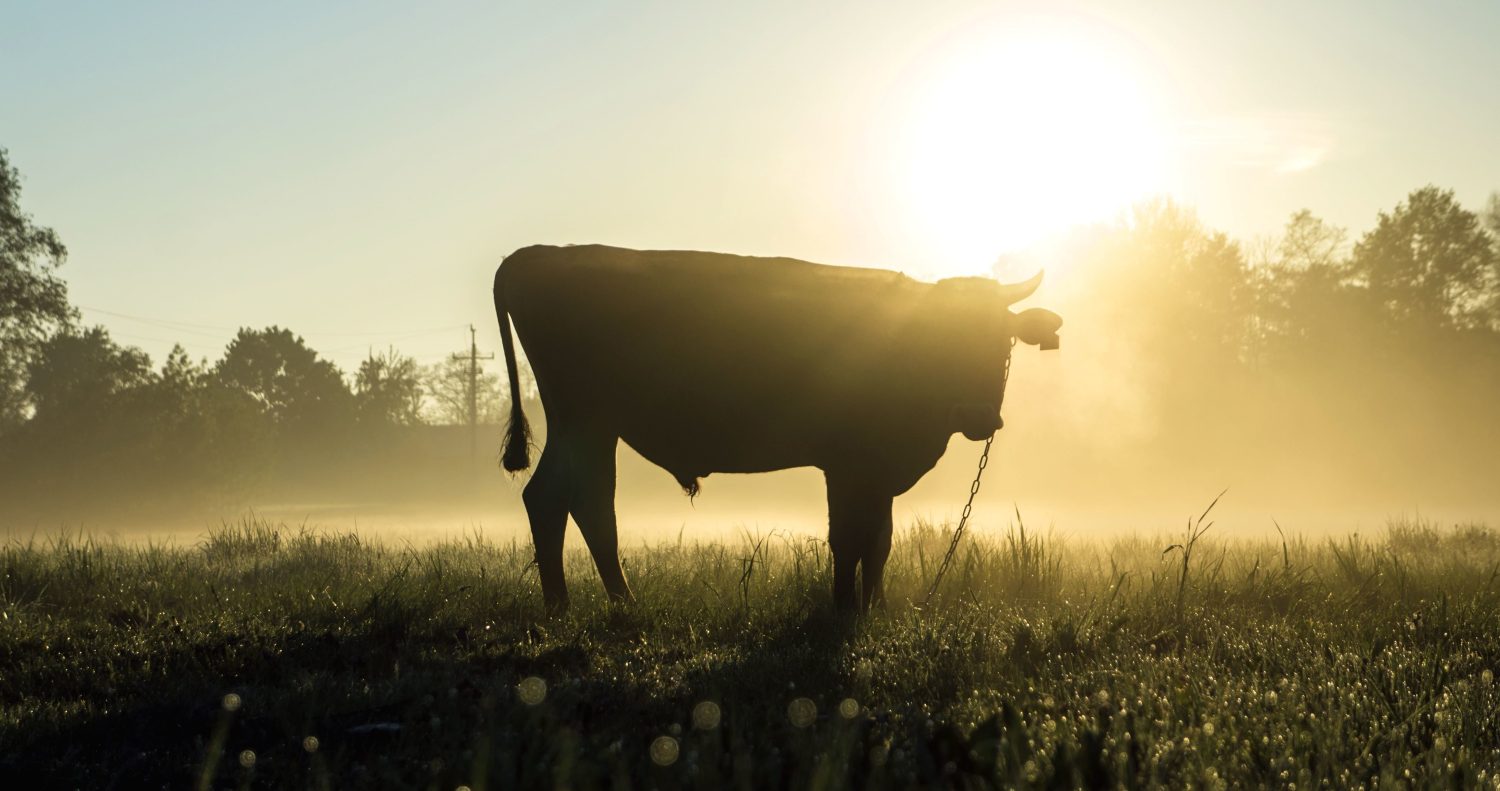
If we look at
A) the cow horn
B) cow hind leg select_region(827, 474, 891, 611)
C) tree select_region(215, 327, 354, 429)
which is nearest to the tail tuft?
cow hind leg select_region(827, 474, 891, 611)

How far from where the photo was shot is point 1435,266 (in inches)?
1788

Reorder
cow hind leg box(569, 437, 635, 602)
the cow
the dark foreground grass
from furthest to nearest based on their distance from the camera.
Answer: cow hind leg box(569, 437, 635, 602)
the cow
the dark foreground grass

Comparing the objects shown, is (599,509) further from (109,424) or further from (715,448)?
(109,424)

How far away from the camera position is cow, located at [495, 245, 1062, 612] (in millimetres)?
7391

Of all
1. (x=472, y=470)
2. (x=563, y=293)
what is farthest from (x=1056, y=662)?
(x=472, y=470)

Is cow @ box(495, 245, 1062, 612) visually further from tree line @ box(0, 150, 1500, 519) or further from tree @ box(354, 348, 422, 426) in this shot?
tree @ box(354, 348, 422, 426)

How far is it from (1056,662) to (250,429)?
42300 millimetres

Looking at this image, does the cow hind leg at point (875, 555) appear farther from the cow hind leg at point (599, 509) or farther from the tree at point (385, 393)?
the tree at point (385, 393)

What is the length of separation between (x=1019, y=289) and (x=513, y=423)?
4067 mm

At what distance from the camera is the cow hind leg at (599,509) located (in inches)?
307

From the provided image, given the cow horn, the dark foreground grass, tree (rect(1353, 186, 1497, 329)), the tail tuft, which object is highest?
tree (rect(1353, 186, 1497, 329))

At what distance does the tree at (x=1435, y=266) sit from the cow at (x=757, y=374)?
45232 millimetres

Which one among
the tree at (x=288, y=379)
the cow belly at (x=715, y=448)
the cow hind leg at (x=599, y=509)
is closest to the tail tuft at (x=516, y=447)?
the cow hind leg at (x=599, y=509)

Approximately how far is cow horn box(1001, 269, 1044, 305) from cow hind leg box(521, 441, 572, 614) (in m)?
3.37
